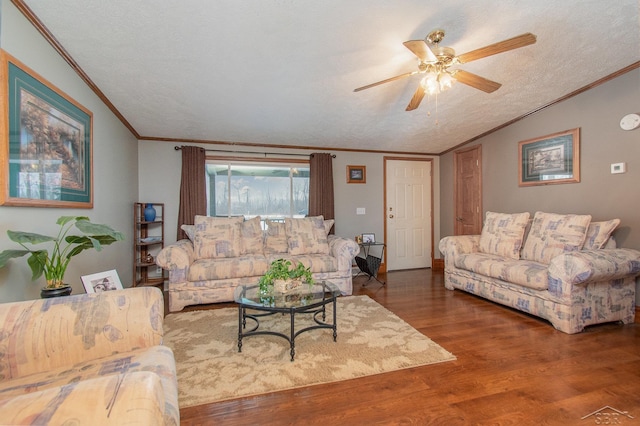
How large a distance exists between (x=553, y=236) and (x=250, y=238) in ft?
11.7

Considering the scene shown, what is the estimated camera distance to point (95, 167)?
2.67m

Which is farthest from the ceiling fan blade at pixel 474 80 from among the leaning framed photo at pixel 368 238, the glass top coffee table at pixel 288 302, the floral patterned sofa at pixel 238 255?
the leaning framed photo at pixel 368 238

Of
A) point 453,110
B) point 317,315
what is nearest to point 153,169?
point 317,315

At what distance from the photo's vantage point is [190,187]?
13.6 feet

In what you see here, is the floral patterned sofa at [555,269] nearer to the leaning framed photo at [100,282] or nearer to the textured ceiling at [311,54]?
the textured ceiling at [311,54]

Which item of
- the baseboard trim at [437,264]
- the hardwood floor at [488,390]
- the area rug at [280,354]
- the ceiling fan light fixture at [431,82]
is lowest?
the hardwood floor at [488,390]

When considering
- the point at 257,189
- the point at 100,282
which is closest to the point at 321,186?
the point at 257,189

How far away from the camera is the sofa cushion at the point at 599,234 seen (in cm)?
272

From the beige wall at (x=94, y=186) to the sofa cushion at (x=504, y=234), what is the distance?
4.42 m

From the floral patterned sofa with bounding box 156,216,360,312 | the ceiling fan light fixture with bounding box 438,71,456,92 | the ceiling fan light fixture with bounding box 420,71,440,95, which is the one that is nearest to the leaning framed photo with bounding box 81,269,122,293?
the floral patterned sofa with bounding box 156,216,360,312

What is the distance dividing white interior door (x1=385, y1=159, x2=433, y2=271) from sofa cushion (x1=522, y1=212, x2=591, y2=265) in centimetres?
203

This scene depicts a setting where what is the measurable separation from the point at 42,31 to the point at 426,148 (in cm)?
490

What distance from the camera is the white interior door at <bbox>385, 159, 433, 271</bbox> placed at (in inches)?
203

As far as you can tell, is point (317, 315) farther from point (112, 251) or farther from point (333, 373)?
point (112, 251)
